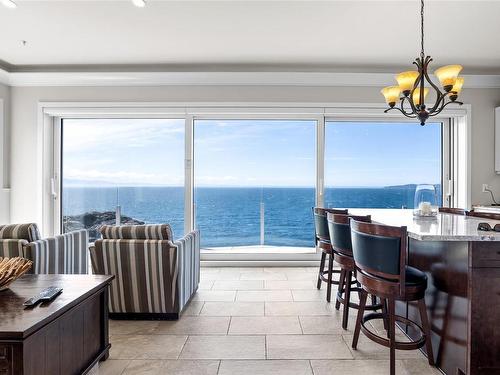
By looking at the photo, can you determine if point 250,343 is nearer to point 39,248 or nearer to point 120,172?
point 39,248

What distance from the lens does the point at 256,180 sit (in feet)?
19.0

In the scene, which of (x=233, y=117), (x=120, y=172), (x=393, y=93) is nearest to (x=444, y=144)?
(x=393, y=93)

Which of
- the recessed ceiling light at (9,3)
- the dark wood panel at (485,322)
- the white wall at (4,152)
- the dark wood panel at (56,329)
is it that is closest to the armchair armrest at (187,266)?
the dark wood panel at (56,329)

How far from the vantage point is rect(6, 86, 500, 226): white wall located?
471 cm

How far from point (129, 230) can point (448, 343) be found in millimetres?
2527

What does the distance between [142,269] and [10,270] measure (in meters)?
1.15

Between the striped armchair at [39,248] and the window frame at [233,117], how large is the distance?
6.07 feet

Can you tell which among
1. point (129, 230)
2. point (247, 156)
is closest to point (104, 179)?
point (247, 156)

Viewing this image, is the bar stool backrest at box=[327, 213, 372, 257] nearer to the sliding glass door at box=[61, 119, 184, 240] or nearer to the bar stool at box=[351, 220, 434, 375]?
the bar stool at box=[351, 220, 434, 375]

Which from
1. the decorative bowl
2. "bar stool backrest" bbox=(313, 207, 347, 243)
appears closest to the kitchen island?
"bar stool backrest" bbox=(313, 207, 347, 243)

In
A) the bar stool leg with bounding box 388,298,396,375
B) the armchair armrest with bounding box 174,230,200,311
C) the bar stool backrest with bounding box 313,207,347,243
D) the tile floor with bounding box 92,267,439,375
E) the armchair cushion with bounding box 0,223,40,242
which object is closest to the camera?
the bar stool leg with bounding box 388,298,396,375

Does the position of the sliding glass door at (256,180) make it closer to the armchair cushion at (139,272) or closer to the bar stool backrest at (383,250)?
the armchair cushion at (139,272)

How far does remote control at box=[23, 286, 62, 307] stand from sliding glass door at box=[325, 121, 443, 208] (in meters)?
4.05

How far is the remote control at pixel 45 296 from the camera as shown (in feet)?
5.15
